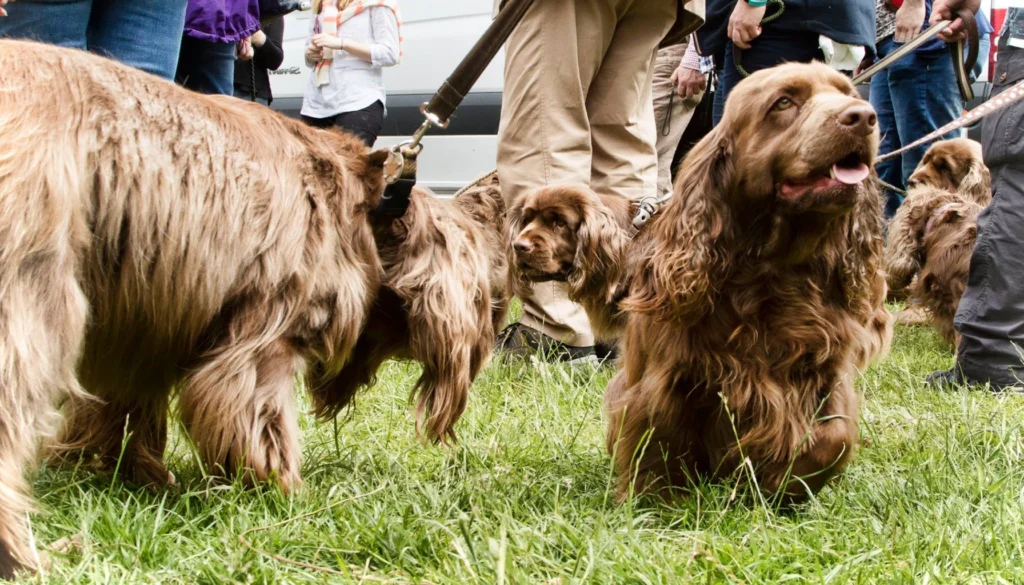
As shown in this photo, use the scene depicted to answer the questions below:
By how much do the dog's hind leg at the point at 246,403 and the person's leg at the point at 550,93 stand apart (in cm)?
196

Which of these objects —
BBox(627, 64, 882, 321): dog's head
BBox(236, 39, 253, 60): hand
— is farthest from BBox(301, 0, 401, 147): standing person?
BBox(627, 64, 882, 321): dog's head

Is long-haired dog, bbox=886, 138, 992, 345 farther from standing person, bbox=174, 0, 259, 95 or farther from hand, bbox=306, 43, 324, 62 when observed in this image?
hand, bbox=306, 43, 324, 62

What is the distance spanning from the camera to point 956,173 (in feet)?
20.9

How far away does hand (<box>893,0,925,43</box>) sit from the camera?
5.49m

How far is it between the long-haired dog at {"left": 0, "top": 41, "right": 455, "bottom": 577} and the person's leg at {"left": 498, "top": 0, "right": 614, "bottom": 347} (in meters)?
1.49

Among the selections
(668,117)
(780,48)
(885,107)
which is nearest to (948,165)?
(885,107)

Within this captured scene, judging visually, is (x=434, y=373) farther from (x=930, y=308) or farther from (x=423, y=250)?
(x=930, y=308)

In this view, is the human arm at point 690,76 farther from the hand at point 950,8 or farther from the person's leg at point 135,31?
the person's leg at point 135,31

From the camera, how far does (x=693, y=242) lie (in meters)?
2.73

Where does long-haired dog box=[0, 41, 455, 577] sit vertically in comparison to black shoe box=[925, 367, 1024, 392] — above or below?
above

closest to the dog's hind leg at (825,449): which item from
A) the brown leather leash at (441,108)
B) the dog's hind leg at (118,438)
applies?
the brown leather leash at (441,108)

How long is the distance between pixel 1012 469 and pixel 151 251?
2.17 m

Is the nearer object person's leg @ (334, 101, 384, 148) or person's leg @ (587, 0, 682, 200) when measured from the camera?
person's leg @ (587, 0, 682, 200)

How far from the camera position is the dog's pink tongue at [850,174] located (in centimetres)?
250
